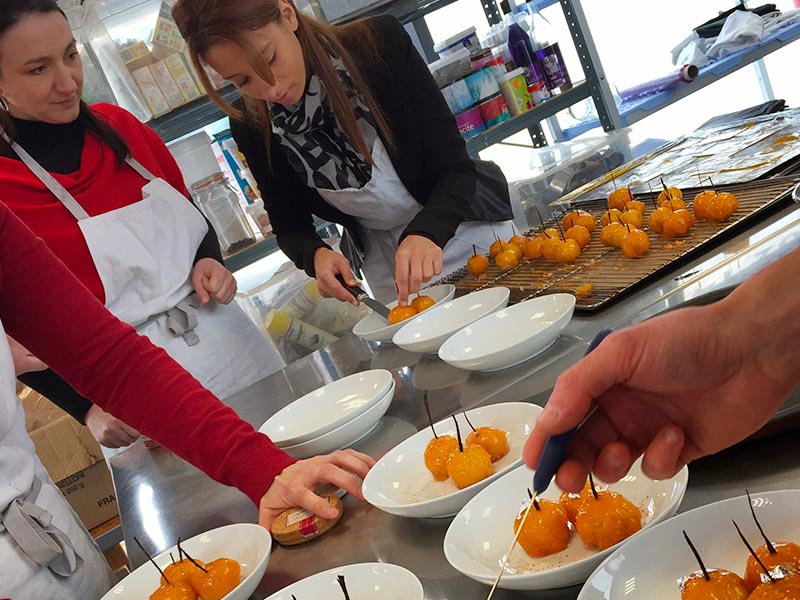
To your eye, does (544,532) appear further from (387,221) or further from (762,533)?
(387,221)

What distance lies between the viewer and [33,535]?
49.6 inches

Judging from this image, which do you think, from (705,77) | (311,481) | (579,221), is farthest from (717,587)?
(705,77)

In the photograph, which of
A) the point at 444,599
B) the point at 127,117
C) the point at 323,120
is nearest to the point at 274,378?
the point at 323,120

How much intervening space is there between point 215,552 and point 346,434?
327 millimetres

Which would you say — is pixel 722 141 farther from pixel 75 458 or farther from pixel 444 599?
pixel 75 458

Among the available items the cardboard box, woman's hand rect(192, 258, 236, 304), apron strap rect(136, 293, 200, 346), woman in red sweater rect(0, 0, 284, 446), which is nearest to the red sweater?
woman in red sweater rect(0, 0, 284, 446)

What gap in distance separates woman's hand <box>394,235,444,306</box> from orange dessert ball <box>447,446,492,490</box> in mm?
865

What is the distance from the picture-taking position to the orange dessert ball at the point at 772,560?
67 cm

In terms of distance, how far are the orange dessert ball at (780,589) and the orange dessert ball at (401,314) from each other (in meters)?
1.26

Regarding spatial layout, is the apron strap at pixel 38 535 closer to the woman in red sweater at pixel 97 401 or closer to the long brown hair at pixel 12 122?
the woman in red sweater at pixel 97 401

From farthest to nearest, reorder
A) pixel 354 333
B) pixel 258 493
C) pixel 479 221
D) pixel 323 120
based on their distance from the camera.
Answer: pixel 479 221
pixel 323 120
pixel 354 333
pixel 258 493

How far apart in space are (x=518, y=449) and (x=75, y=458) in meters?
2.50

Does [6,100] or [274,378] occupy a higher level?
[6,100]

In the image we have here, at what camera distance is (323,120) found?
2215mm
